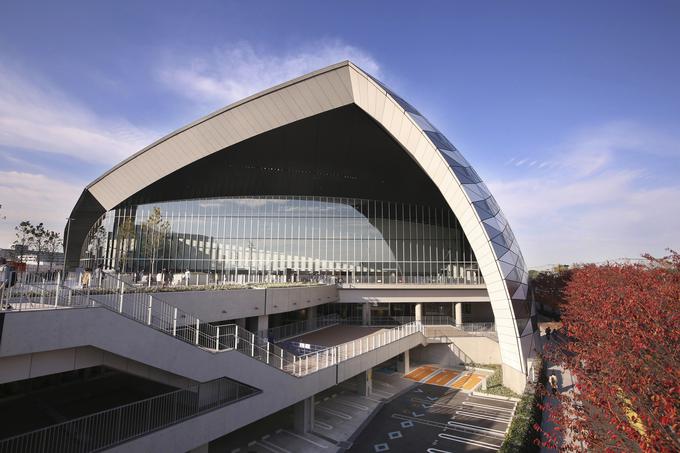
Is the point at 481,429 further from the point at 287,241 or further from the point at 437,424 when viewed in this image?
the point at 287,241

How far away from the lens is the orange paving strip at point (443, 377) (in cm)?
2713

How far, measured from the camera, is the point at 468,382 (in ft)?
88.8

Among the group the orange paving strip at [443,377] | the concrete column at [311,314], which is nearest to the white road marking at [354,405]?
the orange paving strip at [443,377]

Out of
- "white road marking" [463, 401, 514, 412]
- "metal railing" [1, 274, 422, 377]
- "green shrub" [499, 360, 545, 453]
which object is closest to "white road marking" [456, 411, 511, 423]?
"white road marking" [463, 401, 514, 412]

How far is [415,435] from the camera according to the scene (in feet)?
59.8

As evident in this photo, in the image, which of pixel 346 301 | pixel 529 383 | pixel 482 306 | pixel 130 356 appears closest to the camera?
pixel 130 356

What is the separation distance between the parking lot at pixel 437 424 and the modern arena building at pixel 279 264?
261 centimetres

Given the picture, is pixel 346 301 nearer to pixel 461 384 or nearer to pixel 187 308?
pixel 461 384

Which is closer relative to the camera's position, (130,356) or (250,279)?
(130,356)

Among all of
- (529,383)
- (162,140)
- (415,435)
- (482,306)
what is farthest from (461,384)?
(162,140)

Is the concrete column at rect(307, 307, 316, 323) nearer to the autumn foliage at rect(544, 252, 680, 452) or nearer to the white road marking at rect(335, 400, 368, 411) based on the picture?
the white road marking at rect(335, 400, 368, 411)

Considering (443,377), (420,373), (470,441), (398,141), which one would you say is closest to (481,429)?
(470,441)

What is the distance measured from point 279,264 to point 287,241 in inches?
99.0

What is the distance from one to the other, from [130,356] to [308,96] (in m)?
21.2
